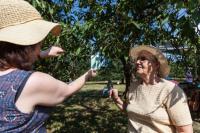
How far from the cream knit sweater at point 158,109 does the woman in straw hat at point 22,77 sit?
1.60 metres

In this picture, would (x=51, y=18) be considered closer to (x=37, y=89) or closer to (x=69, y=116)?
(x=37, y=89)

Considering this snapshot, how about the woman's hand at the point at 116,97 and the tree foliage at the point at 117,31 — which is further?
the tree foliage at the point at 117,31

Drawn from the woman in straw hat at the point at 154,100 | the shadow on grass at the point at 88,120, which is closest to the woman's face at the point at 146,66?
the woman in straw hat at the point at 154,100

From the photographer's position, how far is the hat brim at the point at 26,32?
205cm

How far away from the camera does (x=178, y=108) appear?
3.54 meters

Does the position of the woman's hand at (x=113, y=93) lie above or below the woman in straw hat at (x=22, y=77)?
below

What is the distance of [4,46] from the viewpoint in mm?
2096

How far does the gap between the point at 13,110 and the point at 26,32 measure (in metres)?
0.37

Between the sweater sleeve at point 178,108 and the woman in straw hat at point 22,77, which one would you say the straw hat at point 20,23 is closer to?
the woman in straw hat at point 22,77

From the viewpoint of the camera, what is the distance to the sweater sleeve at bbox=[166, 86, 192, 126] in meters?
3.54

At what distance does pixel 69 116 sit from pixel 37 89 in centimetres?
872

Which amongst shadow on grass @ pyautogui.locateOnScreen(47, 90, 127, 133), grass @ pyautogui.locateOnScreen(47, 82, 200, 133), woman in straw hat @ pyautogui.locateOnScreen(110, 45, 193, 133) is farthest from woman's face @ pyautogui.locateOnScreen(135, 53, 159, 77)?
grass @ pyautogui.locateOnScreen(47, 82, 200, 133)

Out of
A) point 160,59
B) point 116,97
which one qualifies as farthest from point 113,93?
point 160,59

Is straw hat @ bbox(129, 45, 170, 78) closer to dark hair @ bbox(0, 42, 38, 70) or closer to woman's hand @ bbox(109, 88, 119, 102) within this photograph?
woman's hand @ bbox(109, 88, 119, 102)
